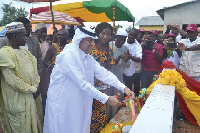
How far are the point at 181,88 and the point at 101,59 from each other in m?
1.63

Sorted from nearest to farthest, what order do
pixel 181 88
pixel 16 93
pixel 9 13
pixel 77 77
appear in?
pixel 77 77 < pixel 16 93 < pixel 181 88 < pixel 9 13

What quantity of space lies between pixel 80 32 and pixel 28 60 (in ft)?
2.88

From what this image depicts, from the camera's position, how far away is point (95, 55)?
3.21m

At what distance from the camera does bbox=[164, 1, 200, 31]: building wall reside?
→ 1210 cm

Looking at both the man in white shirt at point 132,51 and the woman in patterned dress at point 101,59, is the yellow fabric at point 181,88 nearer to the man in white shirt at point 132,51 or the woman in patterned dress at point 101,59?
the woman in patterned dress at point 101,59

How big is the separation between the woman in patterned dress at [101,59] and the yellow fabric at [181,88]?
2.78 ft

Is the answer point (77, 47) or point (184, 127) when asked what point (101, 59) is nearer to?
point (77, 47)

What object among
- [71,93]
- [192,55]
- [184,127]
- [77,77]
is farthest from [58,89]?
[192,55]

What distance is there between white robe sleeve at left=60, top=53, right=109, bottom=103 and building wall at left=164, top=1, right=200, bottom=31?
11.8m

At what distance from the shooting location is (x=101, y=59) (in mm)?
3242

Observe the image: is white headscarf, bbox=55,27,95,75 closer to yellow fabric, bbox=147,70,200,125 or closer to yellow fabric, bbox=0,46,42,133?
yellow fabric, bbox=0,46,42,133

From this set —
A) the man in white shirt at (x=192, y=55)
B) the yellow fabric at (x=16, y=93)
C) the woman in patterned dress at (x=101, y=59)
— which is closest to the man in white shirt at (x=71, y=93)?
the yellow fabric at (x=16, y=93)

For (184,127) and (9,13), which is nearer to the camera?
(184,127)

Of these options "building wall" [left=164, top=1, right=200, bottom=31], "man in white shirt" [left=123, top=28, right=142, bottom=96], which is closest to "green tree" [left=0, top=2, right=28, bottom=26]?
"building wall" [left=164, top=1, right=200, bottom=31]
